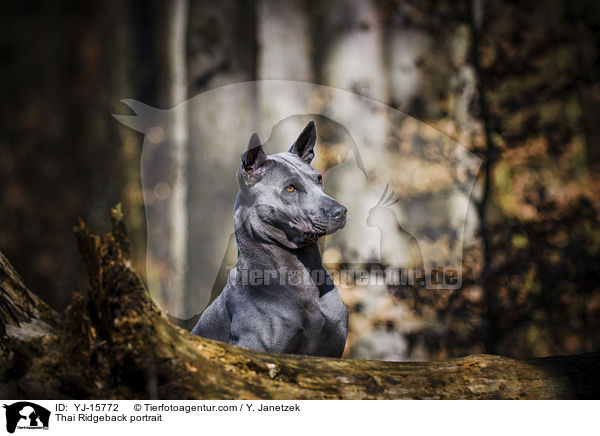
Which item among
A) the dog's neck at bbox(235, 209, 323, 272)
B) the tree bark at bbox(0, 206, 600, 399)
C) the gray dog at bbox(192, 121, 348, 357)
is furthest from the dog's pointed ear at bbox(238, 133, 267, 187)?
the tree bark at bbox(0, 206, 600, 399)

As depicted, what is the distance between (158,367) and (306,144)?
96cm

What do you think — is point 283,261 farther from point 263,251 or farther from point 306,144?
point 306,144

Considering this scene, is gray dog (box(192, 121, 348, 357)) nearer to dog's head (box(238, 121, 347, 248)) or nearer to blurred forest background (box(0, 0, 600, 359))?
dog's head (box(238, 121, 347, 248))

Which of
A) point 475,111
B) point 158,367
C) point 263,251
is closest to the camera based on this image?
point 158,367

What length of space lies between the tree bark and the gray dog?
15 centimetres

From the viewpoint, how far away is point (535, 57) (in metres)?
4.58

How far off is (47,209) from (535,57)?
290 inches

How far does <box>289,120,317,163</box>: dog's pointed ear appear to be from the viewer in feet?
6.75

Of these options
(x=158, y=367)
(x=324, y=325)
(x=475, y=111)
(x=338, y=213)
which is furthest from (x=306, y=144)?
(x=475, y=111)

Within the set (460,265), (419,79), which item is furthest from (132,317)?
(419,79)

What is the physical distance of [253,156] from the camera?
6.23ft

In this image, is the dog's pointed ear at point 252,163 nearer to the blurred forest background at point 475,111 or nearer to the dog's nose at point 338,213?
the dog's nose at point 338,213

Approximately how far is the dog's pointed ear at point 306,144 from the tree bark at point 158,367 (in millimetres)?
725

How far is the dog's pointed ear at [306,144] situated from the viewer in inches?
81.0
